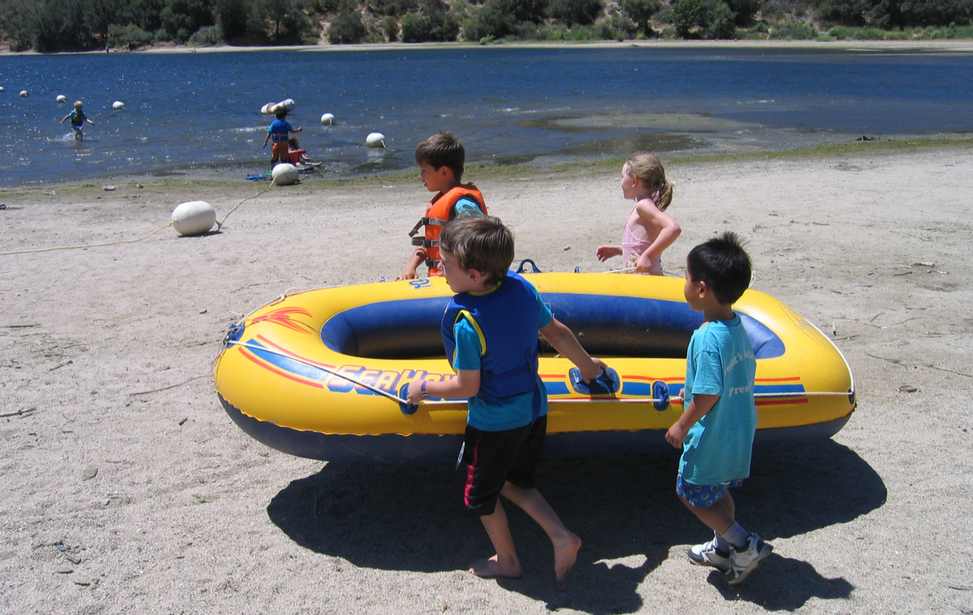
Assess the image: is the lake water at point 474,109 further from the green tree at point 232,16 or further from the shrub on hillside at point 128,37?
the green tree at point 232,16

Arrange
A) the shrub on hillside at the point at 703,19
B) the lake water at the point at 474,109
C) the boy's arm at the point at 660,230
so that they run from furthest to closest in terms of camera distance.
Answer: the shrub on hillside at the point at 703,19 < the lake water at the point at 474,109 < the boy's arm at the point at 660,230

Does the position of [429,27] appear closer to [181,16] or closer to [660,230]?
[181,16]

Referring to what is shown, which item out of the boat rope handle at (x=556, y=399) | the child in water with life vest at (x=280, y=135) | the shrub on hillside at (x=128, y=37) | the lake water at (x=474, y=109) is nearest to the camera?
the boat rope handle at (x=556, y=399)

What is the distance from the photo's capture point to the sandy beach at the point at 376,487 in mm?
3213

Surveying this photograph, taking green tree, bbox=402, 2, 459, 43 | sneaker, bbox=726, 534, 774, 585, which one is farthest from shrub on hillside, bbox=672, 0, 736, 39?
sneaker, bbox=726, 534, 774, 585

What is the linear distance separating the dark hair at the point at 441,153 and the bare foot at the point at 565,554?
1.83m

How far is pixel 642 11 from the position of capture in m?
75.7

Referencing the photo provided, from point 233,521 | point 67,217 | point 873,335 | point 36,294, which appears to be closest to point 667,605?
point 233,521

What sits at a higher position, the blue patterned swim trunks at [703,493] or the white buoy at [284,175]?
the blue patterned swim trunks at [703,493]

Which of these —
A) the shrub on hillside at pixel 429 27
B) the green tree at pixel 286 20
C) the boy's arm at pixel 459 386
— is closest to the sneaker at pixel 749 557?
the boy's arm at pixel 459 386

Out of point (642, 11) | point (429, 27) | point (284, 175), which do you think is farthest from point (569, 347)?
point (642, 11)

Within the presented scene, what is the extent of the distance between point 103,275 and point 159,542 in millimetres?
4385

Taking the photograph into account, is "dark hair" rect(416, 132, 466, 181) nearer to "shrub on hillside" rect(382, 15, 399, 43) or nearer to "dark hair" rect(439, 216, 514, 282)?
"dark hair" rect(439, 216, 514, 282)

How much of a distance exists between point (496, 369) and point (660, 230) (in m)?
2.01
